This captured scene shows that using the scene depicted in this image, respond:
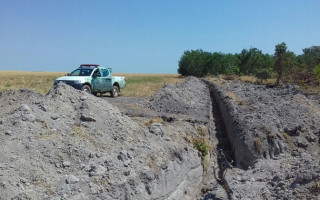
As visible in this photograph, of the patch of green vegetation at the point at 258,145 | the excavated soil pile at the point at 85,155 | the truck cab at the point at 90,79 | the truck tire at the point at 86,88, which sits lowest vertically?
the patch of green vegetation at the point at 258,145

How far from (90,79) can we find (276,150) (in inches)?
438

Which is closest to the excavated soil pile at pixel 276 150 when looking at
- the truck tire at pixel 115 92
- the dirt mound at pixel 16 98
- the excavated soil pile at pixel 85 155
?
the excavated soil pile at pixel 85 155

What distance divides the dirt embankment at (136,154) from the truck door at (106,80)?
6766mm

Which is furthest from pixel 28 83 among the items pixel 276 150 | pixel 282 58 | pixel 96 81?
pixel 276 150

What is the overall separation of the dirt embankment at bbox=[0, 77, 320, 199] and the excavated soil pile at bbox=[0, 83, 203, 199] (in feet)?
0.06

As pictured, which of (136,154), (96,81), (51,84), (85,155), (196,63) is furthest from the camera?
(196,63)

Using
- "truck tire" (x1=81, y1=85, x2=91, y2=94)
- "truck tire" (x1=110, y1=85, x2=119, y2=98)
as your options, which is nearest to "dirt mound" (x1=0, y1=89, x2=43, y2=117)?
"truck tire" (x1=81, y1=85, x2=91, y2=94)

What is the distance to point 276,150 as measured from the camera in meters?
12.1

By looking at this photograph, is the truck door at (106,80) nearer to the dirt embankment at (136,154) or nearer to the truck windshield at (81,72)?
the truck windshield at (81,72)

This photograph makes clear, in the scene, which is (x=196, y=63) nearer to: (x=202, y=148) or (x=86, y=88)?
(x=86, y=88)

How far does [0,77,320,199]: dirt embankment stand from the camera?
6.77 metres

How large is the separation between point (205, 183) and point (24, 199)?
19.0ft

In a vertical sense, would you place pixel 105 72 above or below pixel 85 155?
above

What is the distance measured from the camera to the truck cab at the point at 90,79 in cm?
1938
